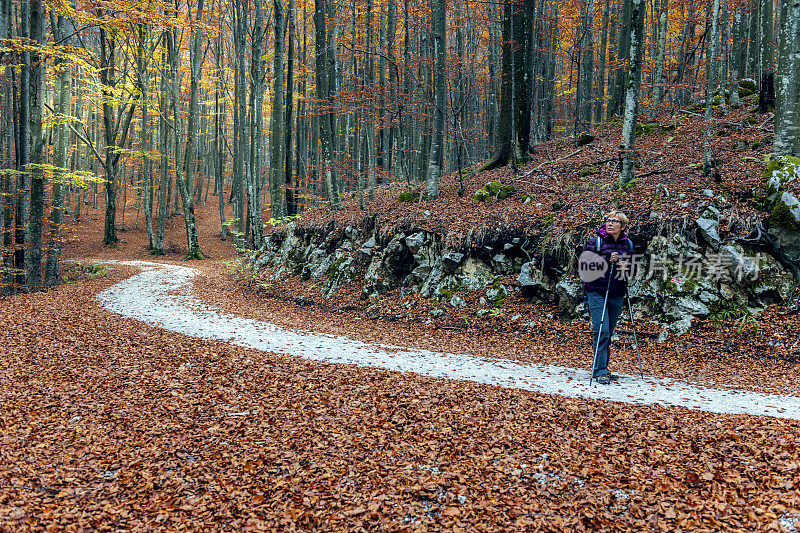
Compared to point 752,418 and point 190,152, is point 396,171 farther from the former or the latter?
point 752,418

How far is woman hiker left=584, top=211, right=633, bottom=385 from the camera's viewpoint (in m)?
5.43

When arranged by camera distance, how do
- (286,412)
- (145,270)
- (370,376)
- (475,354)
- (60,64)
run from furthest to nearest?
(145,270), (60,64), (475,354), (370,376), (286,412)

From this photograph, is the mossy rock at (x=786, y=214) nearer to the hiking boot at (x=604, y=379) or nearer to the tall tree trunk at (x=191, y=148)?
the hiking boot at (x=604, y=379)

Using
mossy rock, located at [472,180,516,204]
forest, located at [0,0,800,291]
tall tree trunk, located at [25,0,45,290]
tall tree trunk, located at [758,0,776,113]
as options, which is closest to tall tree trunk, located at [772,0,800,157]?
forest, located at [0,0,800,291]

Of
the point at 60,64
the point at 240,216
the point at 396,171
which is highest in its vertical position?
the point at 60,64

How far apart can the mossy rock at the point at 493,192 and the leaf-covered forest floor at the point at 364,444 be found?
4666 millimetres

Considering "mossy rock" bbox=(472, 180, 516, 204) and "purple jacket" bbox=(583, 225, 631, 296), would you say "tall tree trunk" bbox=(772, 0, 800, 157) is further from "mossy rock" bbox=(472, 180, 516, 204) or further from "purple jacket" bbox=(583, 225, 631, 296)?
"purple jacket" bbox=(583, 225, 631, 296)

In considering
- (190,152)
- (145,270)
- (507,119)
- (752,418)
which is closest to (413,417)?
(752,418)

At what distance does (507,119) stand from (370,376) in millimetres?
A: 9844

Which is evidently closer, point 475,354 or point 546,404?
point 546,404

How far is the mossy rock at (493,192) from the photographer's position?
35.4 feet

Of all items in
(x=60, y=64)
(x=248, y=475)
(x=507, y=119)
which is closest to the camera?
(x=248, y=475)

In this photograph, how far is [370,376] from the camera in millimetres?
5520

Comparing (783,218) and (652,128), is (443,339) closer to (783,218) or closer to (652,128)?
(783,218)
